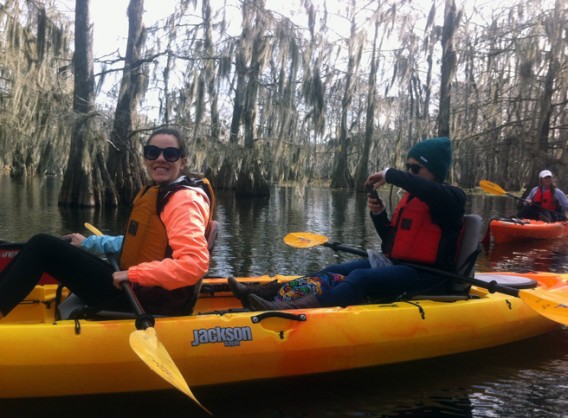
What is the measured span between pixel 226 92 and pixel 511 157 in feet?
31.9

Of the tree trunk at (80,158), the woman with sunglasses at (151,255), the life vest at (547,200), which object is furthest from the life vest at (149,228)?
the tree trunk at (80,158)

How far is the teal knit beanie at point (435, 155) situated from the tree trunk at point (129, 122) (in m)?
11.3

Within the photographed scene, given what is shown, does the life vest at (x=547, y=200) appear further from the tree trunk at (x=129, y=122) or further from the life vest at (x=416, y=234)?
the tree trunk at (x=129, y=122)

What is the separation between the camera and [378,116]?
28.0m

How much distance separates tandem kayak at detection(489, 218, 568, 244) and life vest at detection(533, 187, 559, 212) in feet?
2.50

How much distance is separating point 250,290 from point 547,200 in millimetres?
9210

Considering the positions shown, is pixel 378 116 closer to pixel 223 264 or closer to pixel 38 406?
pixel 223 264

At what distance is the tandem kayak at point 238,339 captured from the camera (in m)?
3.25

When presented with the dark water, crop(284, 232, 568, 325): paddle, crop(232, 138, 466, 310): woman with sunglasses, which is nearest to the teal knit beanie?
crop(232, 138, 466, 310): woman with sunglasses

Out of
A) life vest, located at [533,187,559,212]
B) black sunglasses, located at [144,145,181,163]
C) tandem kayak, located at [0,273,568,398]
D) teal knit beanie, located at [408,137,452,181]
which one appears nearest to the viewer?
tandem kayak, located at [0,273,568,398]

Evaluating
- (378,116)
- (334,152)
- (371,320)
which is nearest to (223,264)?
(371,320)

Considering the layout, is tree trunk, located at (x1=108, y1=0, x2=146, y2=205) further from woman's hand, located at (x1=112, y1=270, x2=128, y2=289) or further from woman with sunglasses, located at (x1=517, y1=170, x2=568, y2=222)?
woman's hand, located at (x1=112, y1=270, x2=128, y2=289)

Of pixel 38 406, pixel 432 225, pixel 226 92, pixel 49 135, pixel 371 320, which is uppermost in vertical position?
pixel 226 92

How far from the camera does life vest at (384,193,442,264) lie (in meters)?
4.23
